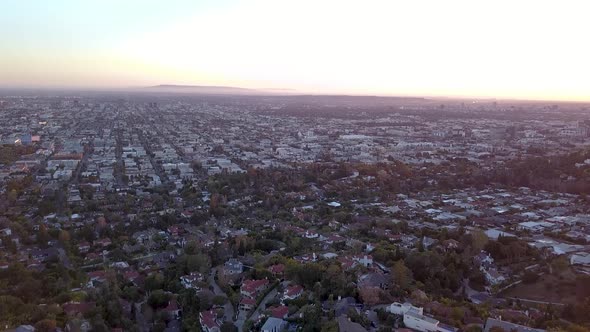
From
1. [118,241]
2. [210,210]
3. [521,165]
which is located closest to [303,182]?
[210,210]

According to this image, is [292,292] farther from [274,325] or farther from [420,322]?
[420,322]

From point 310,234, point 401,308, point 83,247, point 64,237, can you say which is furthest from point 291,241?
point 64,237

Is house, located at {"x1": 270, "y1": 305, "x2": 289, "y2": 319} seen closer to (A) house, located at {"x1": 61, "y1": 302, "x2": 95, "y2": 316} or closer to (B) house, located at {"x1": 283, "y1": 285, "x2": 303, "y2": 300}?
(B) house, located at {"x1": 283, "y1": 285, "x2": 303, "y2": 300}

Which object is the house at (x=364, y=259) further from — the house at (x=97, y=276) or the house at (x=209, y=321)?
the house at (x=97, y=276)

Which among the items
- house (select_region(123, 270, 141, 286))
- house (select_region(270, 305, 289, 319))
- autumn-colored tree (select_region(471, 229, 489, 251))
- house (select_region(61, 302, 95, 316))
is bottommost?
house (select_region(123, 270, 141, 286))

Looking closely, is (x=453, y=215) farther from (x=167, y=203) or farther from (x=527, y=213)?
(x=167, y=203)

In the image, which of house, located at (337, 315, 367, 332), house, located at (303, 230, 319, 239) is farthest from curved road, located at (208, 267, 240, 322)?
house, located at (303, 230, 319, 239)
